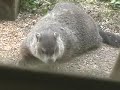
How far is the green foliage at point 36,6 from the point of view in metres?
2.63

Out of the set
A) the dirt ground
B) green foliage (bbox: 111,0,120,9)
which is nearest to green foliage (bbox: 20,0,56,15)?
the dirt ground

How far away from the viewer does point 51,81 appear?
0.41 metres

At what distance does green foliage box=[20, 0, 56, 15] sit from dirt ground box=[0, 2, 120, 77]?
7cm

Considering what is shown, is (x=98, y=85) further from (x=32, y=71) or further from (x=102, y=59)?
(x=102, y=59)

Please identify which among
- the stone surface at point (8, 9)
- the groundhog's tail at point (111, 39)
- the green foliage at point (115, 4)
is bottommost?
the groundhog's tail at point (111, 39)

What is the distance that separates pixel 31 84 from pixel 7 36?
70.9 inches

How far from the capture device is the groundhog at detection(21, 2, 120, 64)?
1961mm

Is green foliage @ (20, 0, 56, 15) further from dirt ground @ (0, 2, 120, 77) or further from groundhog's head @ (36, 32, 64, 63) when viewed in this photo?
groundhog's head @ (36, 32, 64, 63)

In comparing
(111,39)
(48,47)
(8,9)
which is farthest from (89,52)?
(8,9)

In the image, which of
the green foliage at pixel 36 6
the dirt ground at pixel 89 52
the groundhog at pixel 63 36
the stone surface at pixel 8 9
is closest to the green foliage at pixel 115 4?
the dirt ground at pixel 89 52

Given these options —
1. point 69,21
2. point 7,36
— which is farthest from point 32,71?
point 69,21

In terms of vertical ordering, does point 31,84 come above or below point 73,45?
above

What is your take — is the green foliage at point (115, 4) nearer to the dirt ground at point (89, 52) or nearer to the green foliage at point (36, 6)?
the dirt ground at point (89, 52)

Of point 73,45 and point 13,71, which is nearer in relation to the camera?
point 13,71
